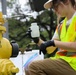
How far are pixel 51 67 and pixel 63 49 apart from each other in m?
0.21

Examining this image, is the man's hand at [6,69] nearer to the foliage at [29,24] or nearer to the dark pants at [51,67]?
the dark pants at [51,67]

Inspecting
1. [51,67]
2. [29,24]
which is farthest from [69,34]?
[29,24]

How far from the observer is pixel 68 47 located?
2566mm

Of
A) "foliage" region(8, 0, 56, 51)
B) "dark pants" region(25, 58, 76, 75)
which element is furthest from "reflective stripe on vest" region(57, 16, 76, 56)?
"foliage" region(8, 0, 56, 51)

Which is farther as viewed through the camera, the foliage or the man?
the foliage

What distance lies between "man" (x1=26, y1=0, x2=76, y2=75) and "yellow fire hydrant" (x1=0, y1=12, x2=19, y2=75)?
174 millimetres

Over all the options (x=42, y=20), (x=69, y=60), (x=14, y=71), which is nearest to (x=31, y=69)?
(x=14, y=71)

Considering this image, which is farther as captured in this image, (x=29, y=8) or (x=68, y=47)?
(x=29, y=8)

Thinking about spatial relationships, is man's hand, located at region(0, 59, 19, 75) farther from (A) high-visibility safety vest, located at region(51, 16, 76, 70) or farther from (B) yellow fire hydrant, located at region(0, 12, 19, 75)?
(A) high-visibility safety vest, located at region(51, 16, 76, 70)

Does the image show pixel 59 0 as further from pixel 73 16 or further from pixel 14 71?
pixel 14 71

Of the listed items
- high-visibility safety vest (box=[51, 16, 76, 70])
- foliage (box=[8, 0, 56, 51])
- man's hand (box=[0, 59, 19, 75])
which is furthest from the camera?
foliage (box=[8, 0, 56, 51])

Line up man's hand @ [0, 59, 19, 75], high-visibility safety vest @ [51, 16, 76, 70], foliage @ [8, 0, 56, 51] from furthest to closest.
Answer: foliage @ [8, 0, 56, 51]
high-visibility safety vest @ [51, 16, 76, 70]
man's hand @ [0, 59, 19, 75]

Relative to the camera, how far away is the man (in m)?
2.55

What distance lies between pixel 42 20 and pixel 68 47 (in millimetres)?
13975
